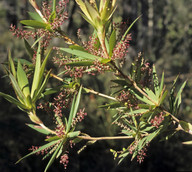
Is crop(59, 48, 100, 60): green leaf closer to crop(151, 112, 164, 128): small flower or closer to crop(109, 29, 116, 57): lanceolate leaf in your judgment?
crop(109, 29, 116, 57): lanceolate leaf

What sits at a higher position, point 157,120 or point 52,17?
point 52,17

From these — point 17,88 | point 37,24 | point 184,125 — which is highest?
point 37,24

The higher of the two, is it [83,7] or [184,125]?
[83,7]

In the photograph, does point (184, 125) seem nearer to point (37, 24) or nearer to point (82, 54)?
point (82, 54)

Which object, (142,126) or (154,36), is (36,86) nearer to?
(142,126)

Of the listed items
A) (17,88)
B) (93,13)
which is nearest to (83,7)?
(93,13)

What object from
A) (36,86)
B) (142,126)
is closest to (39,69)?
(36,86)

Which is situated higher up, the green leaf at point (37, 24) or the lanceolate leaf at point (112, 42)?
the green leaf at point (37, 24)

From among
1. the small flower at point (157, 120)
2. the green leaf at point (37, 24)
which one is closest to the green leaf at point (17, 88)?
the green leaf at point (37, 24)

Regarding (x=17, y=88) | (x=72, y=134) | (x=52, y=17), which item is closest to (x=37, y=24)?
(x=52, y=17)

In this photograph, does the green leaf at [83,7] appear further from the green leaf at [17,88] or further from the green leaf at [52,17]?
the green leaf at [17,88]

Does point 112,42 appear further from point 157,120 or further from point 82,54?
point 157,120

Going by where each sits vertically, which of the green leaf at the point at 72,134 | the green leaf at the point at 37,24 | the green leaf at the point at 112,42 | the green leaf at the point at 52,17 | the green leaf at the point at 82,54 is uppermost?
the green leaf at the point at 52,17

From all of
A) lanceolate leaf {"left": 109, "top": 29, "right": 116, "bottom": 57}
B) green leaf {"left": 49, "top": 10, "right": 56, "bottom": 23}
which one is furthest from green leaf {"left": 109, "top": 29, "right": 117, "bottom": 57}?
green leaf {"left": 49, "top": 10, "right": 56, "bottom": 23}
